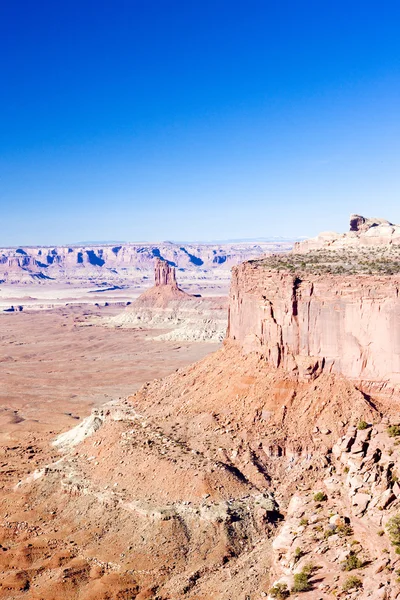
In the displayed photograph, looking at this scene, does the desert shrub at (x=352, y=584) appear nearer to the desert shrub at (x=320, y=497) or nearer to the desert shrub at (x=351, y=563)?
the desert shrub at (x=351, y=563)

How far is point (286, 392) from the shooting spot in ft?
148

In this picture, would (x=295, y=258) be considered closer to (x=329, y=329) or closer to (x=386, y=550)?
(x=329, y=329)

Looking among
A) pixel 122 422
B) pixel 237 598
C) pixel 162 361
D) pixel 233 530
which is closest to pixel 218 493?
pixel 233 530

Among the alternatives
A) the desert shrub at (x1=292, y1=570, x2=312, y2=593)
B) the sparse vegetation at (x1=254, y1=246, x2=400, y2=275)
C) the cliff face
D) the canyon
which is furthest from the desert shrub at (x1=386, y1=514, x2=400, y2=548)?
the sparse vegetation at (x1=254, y1=246, x2=400, y2=275)

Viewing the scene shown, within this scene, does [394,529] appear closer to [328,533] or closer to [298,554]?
[328,533]

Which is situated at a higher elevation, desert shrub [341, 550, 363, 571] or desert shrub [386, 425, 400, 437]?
desert shrub [386, 425, 400, 437]

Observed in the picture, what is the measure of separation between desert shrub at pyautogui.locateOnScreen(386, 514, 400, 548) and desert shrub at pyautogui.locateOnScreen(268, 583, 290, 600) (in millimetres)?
4720

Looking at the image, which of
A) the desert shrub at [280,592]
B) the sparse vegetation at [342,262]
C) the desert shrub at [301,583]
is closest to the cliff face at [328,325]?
the sparse vegetation at [342,262]

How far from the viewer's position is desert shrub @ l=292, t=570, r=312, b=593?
934 inches

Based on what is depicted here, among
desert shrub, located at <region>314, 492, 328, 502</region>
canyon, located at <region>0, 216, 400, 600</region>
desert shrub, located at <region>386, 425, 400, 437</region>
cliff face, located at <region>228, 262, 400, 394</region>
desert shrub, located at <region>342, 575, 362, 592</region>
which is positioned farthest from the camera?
cliff face, located at <region>228, 262, 400, 394</region>

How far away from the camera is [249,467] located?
41531 mm

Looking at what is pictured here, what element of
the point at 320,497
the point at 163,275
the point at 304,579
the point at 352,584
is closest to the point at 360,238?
the point at 320,497

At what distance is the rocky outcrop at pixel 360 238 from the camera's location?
55188mm

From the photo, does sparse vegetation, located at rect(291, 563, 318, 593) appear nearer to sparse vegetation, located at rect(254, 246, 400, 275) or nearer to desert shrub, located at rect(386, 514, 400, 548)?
desert shrub, located at rect(386, 514, 400, 548)
